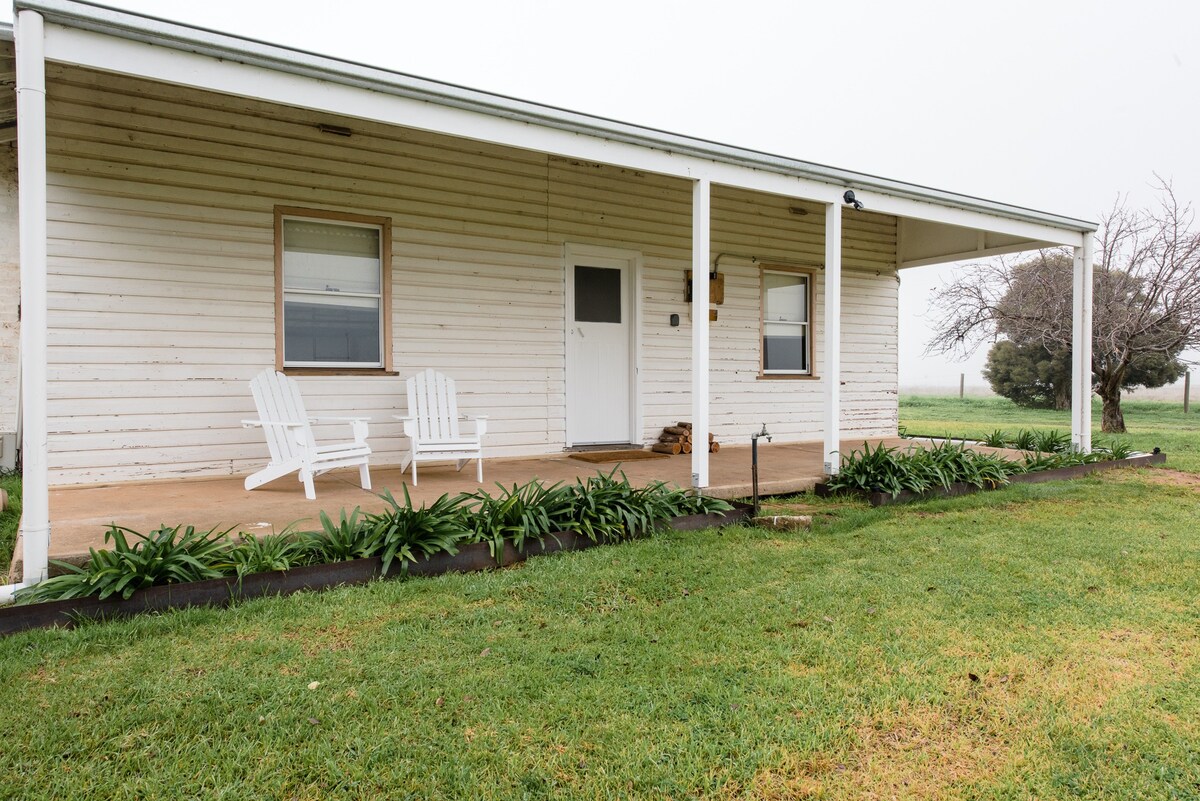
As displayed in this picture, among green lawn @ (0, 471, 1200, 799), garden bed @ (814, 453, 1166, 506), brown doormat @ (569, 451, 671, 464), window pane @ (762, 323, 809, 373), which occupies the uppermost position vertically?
window pane @ (762, 323, 809, 373)

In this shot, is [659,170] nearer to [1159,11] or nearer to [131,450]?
[131,450]

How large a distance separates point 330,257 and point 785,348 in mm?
5105

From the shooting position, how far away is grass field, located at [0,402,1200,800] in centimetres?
190

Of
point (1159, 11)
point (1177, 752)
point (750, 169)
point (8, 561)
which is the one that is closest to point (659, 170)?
point (750, 169)

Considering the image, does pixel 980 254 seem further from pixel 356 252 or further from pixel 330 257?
pixel 330 257

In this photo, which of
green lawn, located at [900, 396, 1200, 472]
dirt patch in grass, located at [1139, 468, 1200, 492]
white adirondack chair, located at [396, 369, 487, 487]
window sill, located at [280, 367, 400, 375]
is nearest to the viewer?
white adirondack chair, located at [396, 369, 487, 487]

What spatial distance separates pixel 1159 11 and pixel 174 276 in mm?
27440

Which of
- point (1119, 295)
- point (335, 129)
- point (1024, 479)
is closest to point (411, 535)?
point (335, 129)

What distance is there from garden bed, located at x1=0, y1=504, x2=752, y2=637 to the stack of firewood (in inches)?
123

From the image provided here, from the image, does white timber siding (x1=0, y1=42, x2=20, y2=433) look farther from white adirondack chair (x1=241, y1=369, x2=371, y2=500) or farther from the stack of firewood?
the stack of firewood

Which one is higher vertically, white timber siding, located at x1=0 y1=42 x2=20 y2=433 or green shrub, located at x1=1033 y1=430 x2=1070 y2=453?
white timber siding, located at x1=0 y1=42 x2=20 y2=433

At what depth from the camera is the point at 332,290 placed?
5879mm

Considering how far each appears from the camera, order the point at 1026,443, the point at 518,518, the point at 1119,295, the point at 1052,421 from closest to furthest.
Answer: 1. the point at 518,518
2. the point at 1026,443
3. the point at 1119,295
4. the point at 1052,421

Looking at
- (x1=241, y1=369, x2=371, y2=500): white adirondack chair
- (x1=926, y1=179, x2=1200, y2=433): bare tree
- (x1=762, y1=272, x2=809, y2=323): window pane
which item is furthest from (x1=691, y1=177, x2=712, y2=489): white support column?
(x1=926, y1=179, x2=1200, y2=433): bare tree
